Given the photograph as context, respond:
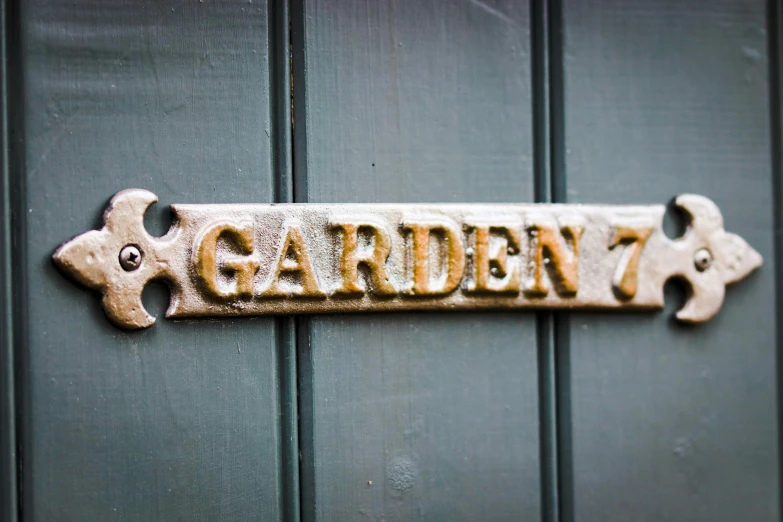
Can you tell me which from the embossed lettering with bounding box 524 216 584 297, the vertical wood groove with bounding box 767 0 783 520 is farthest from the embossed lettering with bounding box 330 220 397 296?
the vertical wood groove with bounding box 767 0 783 520

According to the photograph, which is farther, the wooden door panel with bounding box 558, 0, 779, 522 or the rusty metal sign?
the wooden door panel with bounding box 558, 0, 779, 522

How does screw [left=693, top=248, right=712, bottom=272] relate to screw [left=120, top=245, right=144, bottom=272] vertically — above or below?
below

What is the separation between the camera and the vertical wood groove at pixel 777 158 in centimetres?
63

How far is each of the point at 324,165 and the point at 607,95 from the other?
284mm

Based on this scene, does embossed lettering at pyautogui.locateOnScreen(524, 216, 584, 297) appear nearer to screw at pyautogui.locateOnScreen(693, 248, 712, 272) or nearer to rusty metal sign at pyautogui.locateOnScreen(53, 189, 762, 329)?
rusty metal sign at pyautogui.locateOnScreen(53, 189, 762, 329)

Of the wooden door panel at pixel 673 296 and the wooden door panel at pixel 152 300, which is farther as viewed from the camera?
the wooden door panel at pixel 673 296

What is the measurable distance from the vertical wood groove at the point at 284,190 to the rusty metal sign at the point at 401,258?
3cm

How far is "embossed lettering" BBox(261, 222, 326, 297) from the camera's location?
51cm

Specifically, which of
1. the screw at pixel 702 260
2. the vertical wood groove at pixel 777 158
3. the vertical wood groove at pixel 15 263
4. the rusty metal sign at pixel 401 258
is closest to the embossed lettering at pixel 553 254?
the rusty metal sign at pixel 401 258

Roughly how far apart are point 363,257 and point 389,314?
0.21 ft

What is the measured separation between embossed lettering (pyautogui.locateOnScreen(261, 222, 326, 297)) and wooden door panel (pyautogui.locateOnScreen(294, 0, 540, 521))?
0.12 ft

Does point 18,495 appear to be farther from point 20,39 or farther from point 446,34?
point 446,34

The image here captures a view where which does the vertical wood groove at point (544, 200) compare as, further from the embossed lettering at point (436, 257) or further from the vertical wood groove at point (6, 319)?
the vertical wood groove at point (6, 319)

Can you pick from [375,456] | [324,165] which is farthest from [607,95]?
[375,456]
